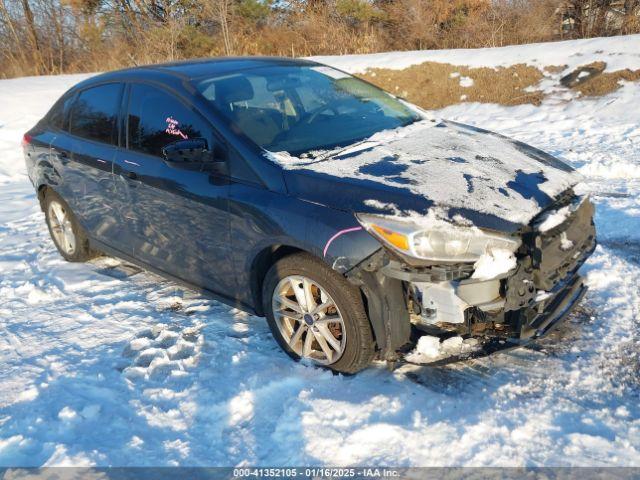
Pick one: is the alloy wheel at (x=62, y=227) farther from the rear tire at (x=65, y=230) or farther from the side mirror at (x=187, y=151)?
the side mirror at (x=187, y=151)

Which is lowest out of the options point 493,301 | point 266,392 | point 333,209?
point 266,392

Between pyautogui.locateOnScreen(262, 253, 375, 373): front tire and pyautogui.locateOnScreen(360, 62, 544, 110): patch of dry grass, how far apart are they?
9.52 metres

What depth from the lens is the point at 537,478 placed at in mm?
2439

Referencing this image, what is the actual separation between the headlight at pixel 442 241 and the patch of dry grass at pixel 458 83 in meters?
9.47

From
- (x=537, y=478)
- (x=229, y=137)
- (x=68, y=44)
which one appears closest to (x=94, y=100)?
(x=229, y=137)

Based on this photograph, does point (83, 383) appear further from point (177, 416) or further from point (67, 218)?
point (67, 218)

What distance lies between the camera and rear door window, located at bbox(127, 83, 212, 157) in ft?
12.1

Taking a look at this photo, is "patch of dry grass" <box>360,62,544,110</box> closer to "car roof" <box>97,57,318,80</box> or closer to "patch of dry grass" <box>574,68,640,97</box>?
"patch of dry grass" <box>574,68,640,97</box>

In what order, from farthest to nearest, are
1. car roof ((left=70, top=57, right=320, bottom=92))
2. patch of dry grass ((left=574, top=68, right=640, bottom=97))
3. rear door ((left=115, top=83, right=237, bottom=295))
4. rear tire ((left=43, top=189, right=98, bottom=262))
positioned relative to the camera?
patch of dry grass ((left=574, top=68, right=640, bottom=97)) → rear tire ((left=43, top=189, right=98, bottom=262)) → car roof ((left=70, top=57, right=320, bottom=92)) → rear door ((left=115, top=83, right=237, bottom=295))

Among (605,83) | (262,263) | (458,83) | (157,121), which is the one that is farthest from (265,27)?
(262,263)

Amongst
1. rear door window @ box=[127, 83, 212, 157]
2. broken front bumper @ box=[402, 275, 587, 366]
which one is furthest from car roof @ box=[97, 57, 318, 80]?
broken front bumper @ box=[402, 275, 587, 366]

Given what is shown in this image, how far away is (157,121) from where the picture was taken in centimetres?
397

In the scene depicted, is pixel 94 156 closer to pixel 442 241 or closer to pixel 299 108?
pixel 299 108

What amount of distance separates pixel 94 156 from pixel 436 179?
2.81 m
